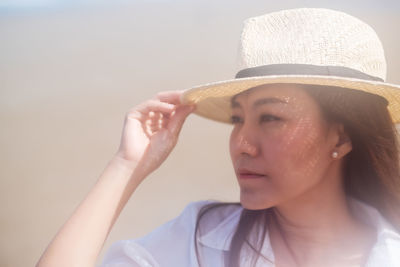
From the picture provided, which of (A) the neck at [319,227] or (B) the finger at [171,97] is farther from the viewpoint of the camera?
(B) the finger at [171,97]

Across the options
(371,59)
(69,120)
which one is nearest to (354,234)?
(371,59)

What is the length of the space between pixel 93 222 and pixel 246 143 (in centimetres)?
58

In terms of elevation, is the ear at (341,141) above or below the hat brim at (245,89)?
below

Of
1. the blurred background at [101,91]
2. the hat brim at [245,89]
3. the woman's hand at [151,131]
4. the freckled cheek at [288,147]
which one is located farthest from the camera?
the blurred background at [101,91]

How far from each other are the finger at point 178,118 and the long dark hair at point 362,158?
0.34 metres

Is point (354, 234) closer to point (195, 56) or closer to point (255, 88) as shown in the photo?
point (255, 88)

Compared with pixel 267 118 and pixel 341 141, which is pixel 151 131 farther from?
pixel 341 141

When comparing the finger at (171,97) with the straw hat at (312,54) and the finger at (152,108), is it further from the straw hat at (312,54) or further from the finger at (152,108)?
the straw hat at (312,54)

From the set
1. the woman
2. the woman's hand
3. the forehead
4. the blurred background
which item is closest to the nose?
the woman

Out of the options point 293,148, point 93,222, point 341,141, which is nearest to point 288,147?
point 293,148

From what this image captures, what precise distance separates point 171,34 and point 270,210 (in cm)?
332

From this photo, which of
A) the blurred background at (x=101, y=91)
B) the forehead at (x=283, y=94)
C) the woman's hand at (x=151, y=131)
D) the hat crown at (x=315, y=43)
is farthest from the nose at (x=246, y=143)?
the blurred background at (x=101, y=91)

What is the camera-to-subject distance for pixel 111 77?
481 centimetres

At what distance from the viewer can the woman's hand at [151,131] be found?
173 centimetres
